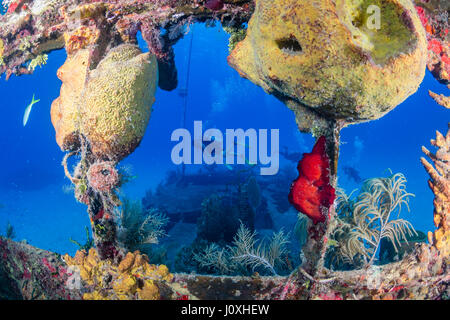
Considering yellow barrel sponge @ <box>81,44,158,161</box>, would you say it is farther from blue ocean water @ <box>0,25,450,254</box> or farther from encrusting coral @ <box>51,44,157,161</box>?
blue ocean water @ <box>0,25,450,254</box>

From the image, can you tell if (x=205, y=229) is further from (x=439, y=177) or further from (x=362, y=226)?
(x=439, y=177)

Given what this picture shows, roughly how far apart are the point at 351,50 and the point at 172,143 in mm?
85819

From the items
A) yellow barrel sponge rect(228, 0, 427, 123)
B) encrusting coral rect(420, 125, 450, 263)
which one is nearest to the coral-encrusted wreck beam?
yellow barrel sponge rect(228, 0, 427, 123)

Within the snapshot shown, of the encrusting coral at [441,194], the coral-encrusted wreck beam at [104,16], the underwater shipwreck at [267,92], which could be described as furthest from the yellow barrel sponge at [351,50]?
the encrusting coral at [441,194]

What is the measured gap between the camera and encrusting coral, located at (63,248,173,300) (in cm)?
297

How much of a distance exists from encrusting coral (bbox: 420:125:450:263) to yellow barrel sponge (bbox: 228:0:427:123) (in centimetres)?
206

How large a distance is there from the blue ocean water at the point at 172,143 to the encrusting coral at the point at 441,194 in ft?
4.27

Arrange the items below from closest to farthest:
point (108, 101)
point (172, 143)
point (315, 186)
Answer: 1. point (315, 186)
2. point (108, 101)
3. point (172, 143)

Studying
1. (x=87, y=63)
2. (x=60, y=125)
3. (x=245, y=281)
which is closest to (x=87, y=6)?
(x=87, y=63)

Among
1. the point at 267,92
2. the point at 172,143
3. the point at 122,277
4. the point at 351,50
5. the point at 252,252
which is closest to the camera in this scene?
the point at 351,50

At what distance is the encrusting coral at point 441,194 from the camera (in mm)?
3262

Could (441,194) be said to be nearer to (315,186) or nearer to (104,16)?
(315,186)

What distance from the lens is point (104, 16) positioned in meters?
3.74

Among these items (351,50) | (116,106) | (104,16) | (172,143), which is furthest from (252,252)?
(172,143)
